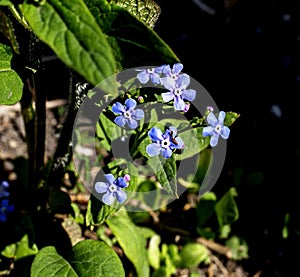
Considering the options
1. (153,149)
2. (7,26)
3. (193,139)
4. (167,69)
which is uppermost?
(7,26)

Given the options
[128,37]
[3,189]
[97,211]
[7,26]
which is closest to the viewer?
[128,37]

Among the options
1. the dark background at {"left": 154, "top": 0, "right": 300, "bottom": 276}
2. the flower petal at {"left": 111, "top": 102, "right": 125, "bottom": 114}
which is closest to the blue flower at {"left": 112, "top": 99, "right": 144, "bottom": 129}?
the flower petal at {"left": 111, "top": 102, "right": 125, "bottom": 114}

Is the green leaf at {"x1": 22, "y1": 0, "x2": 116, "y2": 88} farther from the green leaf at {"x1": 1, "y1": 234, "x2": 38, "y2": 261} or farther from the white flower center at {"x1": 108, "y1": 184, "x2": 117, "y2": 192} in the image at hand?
the green leaf at {"x1": 1, "y1": 234, "x2": 38, "y2": 261}

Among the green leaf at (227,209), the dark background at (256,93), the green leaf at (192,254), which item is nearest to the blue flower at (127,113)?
the green leaf at (227,209)

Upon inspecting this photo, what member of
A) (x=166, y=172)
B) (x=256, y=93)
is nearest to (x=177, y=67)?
(x=166, y=172)

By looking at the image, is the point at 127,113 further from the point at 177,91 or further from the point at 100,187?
the point at 100,187

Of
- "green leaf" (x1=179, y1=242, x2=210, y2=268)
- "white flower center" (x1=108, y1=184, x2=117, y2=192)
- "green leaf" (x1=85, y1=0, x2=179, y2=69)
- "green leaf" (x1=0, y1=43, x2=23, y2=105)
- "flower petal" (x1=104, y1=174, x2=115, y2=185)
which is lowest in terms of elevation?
"green leaf" (x1=179, y1=242, x2=210, y2=268)
